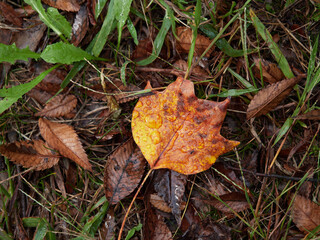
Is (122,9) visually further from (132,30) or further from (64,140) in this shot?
(64,140)

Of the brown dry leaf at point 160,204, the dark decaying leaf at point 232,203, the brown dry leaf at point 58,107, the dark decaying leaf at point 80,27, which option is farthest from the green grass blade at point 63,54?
the dark decaying leaf at point 232,203

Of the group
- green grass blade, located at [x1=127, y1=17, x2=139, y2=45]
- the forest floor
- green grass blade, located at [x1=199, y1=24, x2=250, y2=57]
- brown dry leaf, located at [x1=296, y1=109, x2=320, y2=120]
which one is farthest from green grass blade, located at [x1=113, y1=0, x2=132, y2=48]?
brown dry leaf, located at [x1=296, y1=109, x2=320, y2=120]

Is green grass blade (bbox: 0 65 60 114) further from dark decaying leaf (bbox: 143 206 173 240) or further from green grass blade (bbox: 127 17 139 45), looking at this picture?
dark decaying leaf (bbox: 143 206 173 240)

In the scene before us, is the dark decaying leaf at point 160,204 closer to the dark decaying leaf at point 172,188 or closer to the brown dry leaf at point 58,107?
the dark decaying leaf at point 172,188

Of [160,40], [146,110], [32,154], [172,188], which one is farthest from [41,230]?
[160,40]

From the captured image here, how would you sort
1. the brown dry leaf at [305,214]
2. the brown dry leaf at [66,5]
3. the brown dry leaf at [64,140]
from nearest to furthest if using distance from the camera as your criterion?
the brown dry leaf at [305,214] → the brown dry leaf at [64,140] → the brown dry leaf at [66,5]

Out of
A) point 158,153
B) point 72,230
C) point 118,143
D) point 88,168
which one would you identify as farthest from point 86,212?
point 158,153

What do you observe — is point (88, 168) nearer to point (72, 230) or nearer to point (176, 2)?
point (72, 230)

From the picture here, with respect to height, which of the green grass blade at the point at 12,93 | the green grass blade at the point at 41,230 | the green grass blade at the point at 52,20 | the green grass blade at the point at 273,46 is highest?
the green grass blade at the point at 52,20
